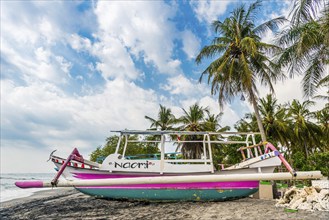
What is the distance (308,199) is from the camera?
7250mm

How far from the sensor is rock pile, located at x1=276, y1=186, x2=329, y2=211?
268 inches

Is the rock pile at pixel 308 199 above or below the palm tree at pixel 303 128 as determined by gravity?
below

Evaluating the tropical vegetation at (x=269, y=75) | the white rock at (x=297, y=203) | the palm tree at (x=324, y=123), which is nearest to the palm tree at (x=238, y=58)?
the tropical vegetation at (x=269, y=75)

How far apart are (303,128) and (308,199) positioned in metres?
20.5

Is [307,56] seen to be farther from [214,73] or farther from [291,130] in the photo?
[291,130]

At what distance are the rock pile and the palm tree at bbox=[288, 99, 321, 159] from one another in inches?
720

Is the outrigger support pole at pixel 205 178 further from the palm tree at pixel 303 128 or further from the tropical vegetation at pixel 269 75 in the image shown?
the palm tree at pixel 303 128

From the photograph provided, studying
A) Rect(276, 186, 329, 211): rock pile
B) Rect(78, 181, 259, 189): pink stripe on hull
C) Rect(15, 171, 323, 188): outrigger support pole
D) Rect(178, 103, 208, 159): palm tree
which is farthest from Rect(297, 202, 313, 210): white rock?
Rect(178, 103, 208, 159): palm tree

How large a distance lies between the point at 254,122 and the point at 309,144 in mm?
7549

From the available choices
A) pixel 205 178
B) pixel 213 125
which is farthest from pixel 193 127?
pixel 205 178

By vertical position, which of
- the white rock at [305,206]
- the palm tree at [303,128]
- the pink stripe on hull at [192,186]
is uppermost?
the palm tree at [303,128]

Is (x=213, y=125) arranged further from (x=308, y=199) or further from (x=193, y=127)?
(x=308, y=199)

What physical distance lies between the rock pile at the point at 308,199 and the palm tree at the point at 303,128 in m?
18.3

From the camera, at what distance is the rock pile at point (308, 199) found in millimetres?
6809
